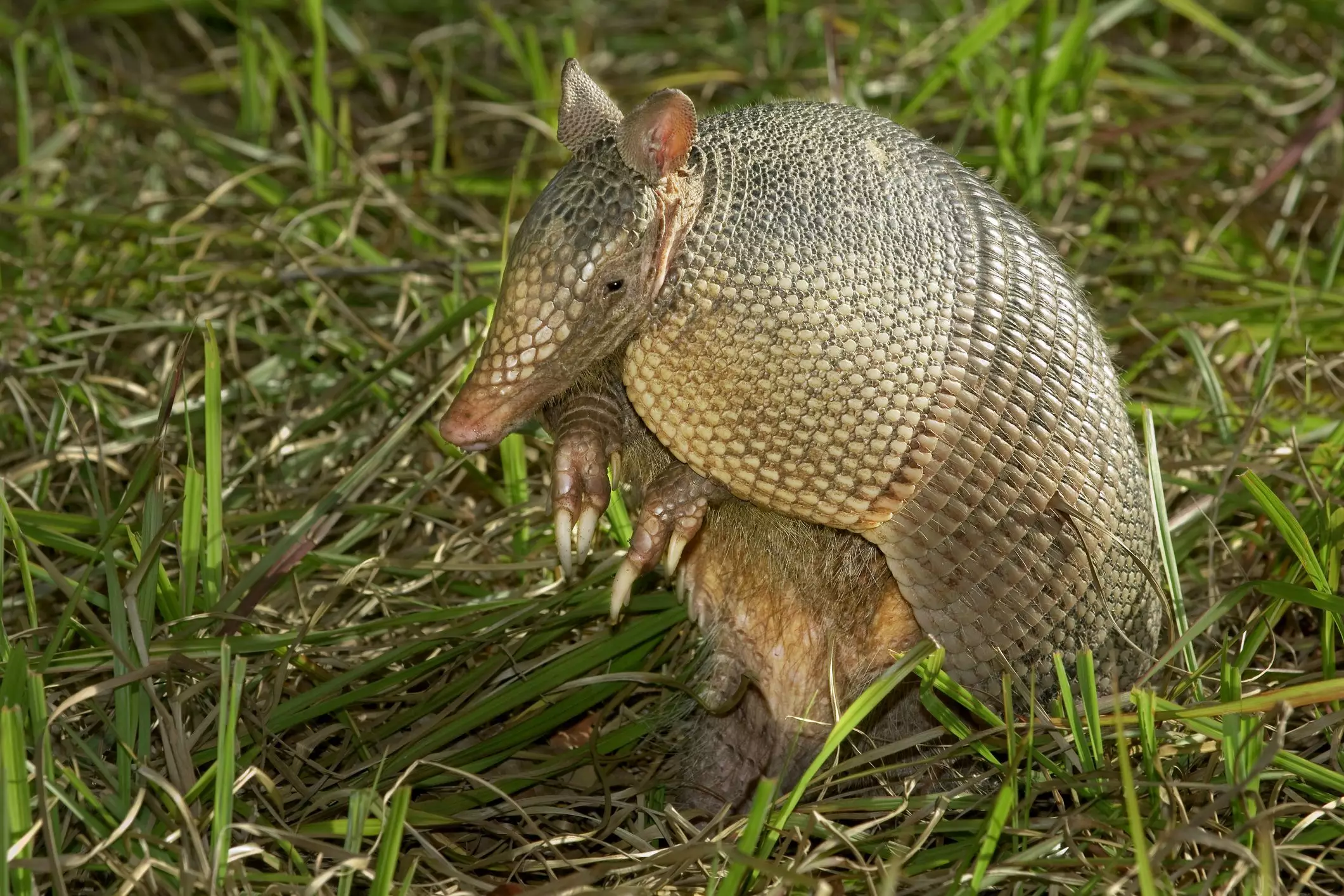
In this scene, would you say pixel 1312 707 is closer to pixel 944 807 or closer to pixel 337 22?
pixel 944 807

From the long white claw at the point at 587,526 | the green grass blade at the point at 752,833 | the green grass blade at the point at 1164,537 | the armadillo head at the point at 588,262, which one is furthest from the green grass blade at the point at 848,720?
the armadillo head at the point at 588,262

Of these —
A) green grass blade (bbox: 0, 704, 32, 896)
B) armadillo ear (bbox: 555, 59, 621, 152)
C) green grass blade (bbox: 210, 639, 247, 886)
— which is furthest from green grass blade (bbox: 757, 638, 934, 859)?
green grass blade (bbox: 0, 704, 32, 896)

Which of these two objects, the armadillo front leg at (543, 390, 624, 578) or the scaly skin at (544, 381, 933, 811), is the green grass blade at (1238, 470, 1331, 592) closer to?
the scaly skin at (544, 381, 933, 811)

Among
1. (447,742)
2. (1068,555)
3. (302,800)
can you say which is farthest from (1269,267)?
(302,800)

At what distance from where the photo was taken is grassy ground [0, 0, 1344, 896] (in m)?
2.92

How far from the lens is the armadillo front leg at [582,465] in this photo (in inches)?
121

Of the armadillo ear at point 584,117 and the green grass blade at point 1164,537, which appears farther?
the green grass blade at point 1164,537

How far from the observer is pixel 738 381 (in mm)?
2852

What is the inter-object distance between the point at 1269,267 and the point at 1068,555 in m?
2.87

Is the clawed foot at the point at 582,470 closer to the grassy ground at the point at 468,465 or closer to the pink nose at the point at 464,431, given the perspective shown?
the pink nose at the point at 464,431

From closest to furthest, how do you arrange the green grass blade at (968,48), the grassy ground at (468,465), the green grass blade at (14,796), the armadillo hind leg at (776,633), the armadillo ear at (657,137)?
1. the green grass blade at (14,796)
2. the armadillo ear at (657,137)
3. the grassy ground at (468,465)
4. the armadillo hind leg at (776,633)
5. the green grass blade at (968,48)

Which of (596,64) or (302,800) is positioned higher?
(596,64)

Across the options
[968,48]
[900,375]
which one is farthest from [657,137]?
[968,48]

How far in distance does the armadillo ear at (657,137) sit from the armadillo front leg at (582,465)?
56cm
